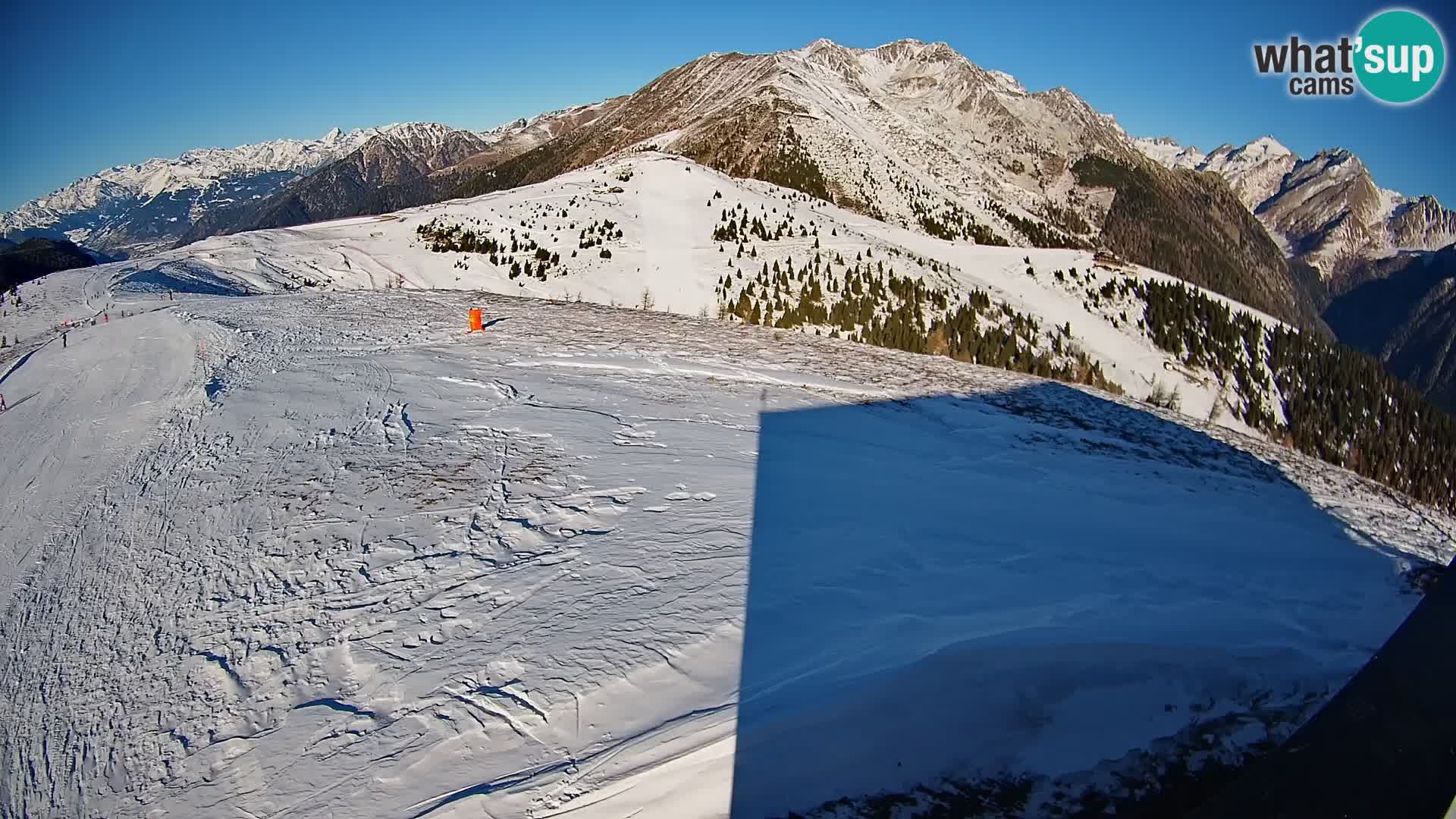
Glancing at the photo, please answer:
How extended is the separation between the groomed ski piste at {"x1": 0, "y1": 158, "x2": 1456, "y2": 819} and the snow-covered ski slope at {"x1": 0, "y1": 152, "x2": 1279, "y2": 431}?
1001 cm

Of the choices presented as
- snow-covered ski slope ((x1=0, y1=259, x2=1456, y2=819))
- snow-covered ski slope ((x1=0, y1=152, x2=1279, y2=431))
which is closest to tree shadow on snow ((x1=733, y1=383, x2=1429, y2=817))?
snow-covered ski slope ((x1=0, y1=259, x2=1456, y2=819))

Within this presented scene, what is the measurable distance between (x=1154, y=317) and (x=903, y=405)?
73.0 feet

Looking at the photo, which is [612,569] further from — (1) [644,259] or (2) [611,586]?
(1) [644,259]

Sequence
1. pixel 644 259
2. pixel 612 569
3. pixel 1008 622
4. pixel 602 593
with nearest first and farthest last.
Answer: pixel 1008 622 → pixel 602 593 → pixel 612 569 → pixel 644 259

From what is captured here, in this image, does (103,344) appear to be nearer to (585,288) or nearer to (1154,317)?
(585,288)

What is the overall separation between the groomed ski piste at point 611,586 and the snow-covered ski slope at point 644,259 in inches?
394

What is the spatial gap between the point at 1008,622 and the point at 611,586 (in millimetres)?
3125

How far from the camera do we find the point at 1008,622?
505 cm

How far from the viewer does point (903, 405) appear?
11125 mm

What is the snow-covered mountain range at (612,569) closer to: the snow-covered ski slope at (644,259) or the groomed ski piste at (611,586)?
the groomed ski piste at (611,586)

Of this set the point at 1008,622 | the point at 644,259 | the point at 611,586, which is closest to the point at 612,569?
the point at 611,586

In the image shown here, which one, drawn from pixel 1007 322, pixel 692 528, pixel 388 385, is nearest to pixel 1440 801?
pixel 692 528

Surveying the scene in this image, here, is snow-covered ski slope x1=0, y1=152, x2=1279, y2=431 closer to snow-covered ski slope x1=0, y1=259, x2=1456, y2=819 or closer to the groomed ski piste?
the groomed ski piste

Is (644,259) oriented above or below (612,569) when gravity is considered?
above
